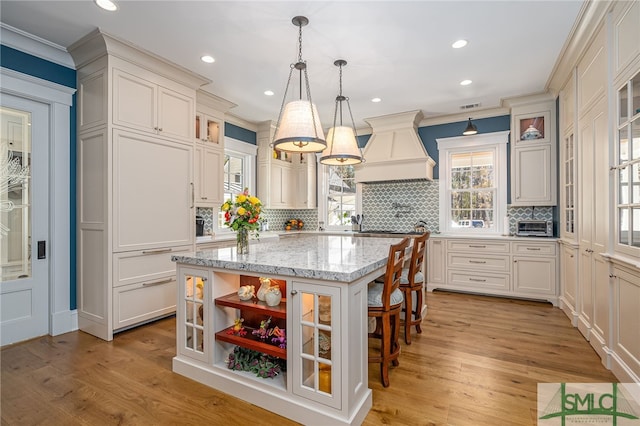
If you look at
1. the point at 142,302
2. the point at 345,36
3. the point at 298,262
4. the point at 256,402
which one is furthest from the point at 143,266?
the point at 345,36

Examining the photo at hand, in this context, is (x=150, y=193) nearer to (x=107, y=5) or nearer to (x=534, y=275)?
(x=107, y=5)

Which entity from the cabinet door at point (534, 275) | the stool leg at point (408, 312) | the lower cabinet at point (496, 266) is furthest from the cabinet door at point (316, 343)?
the cabinet door at point (534, 275)

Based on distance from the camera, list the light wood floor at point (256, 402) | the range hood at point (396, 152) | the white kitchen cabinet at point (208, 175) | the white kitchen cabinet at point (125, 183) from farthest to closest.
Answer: the range hood at point (396, 152) < the white kitchen cabinet at point (208, 175) < the white kitchen cabinet at point (125, 183) < the light wood floor at point (256, 402)

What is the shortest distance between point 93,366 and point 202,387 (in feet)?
3.32

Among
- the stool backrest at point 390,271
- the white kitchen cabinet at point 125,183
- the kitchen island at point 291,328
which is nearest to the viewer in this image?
the kitchen island at point 291,328

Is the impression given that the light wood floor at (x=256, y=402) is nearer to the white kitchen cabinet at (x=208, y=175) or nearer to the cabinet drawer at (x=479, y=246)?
the cabinet drawer at (x=479, y=246)

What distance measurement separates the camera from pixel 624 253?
7.20 ft

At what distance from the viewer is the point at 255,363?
2.10 metres

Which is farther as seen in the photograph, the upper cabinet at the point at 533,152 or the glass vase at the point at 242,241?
the upper cabinet at the point at 533,152

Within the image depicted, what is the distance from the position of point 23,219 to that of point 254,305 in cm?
260

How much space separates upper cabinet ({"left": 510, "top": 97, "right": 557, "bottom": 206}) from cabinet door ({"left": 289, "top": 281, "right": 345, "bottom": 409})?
13.2 feet

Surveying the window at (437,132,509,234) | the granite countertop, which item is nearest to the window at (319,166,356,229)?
the window at (437,132,509,234)

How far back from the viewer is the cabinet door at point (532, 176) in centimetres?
431

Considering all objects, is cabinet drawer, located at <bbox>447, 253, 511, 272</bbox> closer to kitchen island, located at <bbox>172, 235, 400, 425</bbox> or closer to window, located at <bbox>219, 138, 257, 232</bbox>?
kitchen island, located at <bbox>172, 235, 400, 425</bbox>
